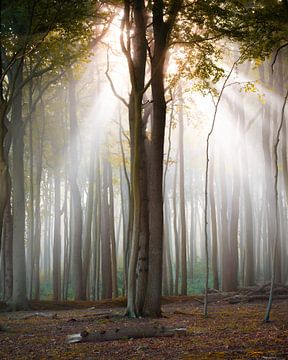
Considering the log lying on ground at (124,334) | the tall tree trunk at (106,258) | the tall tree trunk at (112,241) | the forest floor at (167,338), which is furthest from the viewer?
the tall tree trunk at (112,241)

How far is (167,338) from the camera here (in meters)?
7.30

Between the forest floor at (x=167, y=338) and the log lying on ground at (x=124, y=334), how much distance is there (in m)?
0.11

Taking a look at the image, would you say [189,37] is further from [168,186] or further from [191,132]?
[168,186]

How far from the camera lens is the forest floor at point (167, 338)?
19.5 ft

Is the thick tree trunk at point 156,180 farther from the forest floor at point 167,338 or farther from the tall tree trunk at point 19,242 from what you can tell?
the tall tree trunk at point 19,242

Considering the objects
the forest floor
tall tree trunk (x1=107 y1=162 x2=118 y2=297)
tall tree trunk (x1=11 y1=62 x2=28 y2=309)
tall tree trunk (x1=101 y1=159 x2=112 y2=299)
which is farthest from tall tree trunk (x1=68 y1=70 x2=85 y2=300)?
the forest floor

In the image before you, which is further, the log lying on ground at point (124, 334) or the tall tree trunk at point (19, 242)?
the tall tree trunk at point (19, 242)

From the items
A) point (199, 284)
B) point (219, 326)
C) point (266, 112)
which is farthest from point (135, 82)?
point (199, 284)

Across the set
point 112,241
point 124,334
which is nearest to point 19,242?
point 112,241

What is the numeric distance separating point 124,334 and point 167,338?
613mm

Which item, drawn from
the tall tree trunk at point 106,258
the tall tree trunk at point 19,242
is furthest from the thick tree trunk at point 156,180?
the tall tree trunk at point 106,258

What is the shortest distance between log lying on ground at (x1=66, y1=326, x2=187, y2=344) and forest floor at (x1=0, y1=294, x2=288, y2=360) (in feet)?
0.37

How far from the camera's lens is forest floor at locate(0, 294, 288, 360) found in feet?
19.5

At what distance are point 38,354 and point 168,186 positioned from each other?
30.7 meters
